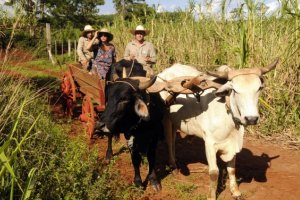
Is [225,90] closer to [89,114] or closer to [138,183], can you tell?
[138,183]

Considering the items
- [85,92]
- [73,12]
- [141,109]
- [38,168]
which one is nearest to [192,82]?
[141,109]

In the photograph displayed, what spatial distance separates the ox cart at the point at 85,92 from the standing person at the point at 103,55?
0.86 feet

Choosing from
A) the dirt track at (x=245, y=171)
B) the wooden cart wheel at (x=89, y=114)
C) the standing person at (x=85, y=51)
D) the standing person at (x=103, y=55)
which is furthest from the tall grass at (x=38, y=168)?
the standing person at (x=85, y=51)

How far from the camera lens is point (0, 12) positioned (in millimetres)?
3637

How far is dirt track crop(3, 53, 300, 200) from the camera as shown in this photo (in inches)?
169

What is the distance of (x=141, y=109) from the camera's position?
3.95 m

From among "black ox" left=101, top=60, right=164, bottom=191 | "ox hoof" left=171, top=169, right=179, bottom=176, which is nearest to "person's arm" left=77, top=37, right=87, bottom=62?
"black ox" left=101, top=60, right=164, bottom=191

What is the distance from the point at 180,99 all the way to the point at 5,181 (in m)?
2.41

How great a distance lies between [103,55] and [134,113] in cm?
251

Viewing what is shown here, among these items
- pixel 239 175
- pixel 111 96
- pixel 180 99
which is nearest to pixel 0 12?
pixel 111 96

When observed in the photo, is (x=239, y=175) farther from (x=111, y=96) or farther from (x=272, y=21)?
(x=272, y=21)

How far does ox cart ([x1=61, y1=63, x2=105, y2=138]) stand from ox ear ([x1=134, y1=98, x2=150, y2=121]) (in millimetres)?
1397

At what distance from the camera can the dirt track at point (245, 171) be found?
4285 mm

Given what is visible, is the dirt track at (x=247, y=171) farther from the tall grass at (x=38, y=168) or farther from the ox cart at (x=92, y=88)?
the tall grass at (x=38, y=168)
